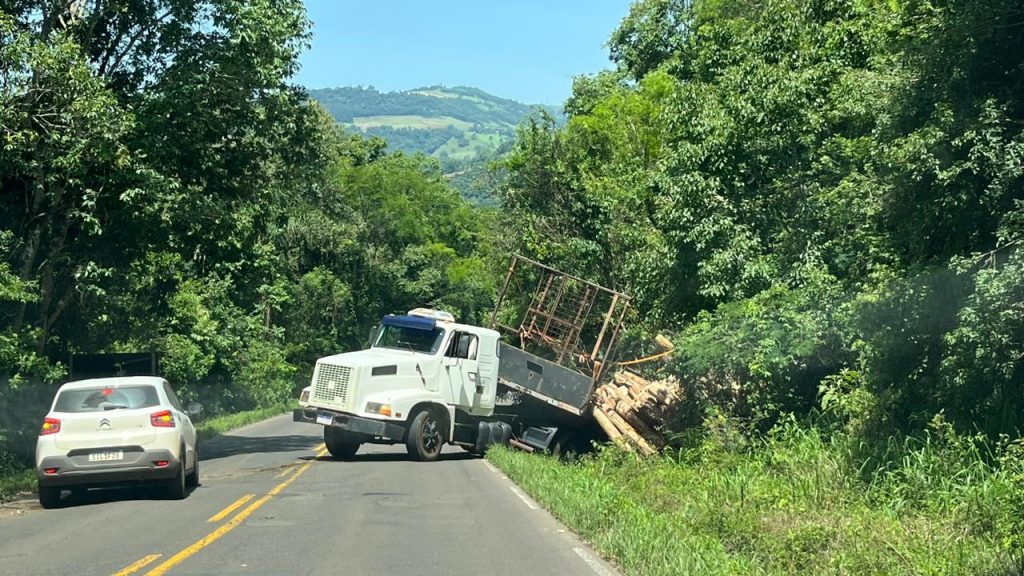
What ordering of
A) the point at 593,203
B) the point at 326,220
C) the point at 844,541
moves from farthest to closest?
the point at 326,220 < the point at 593,203 < the point at 844,541

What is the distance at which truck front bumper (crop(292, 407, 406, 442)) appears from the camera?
68.9 ft

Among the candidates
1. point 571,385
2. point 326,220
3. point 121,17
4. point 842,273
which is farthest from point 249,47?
point 326,220

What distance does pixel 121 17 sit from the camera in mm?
22594

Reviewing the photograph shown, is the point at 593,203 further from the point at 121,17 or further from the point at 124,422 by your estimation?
the point at 124,422

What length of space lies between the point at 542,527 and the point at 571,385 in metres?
9.61

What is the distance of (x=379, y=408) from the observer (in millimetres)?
21156

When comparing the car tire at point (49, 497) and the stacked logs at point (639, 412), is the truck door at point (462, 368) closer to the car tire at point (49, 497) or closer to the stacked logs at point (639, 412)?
the stacked logs at point (639, 412)

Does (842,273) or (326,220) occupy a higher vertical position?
(842,273)

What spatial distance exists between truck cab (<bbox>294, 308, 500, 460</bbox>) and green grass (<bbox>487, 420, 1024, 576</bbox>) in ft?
16.5

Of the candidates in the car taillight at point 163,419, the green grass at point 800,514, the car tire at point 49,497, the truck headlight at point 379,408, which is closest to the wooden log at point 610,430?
the green grass at point 800,514

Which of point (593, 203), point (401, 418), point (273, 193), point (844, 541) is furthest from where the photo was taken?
point (593, 203)

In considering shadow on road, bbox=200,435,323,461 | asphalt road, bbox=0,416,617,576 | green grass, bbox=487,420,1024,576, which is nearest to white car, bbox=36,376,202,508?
asphalt road, bbox=0,416,617,576

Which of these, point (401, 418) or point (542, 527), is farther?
point (401, 418)

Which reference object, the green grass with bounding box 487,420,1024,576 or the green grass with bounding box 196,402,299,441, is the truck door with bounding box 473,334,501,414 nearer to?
the green grass with bounding box 487,420,1024,576
